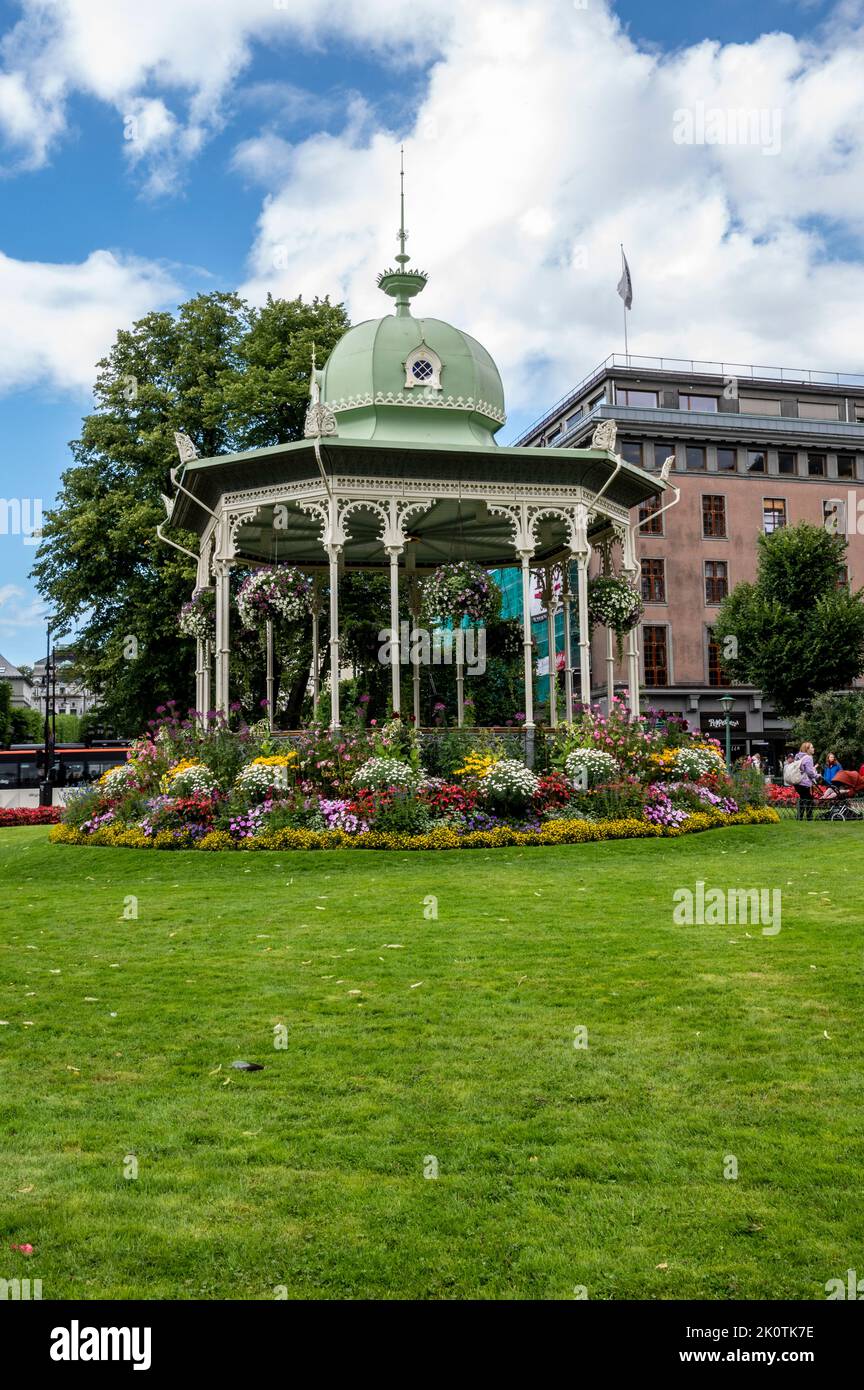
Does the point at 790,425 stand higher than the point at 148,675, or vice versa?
the point at 790,425

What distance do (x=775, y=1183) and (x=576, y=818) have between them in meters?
13.2

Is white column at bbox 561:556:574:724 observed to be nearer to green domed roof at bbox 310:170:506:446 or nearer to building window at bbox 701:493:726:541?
green domed roof at bbox 310:170:506:446

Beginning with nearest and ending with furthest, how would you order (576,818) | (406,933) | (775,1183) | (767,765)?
1. (775,1183)
2. (406,933)
3. (576,818)
4. (767,765)

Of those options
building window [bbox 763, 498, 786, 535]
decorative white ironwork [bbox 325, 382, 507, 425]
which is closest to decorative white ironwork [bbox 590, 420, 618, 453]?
decorative white ironwork [bbox 325, 382, 507, 425]

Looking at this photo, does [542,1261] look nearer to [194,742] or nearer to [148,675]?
[194,742]

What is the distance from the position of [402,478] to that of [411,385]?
213 cm

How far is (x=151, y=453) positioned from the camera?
30.9 m

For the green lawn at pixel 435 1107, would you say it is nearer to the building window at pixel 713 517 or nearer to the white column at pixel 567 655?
the white column at pixel 567 655

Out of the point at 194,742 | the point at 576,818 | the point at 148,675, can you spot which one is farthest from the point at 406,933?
the point at 148,675

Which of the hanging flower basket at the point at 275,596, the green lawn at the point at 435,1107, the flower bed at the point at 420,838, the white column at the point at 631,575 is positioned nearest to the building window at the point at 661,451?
the white column at the point at 631,575

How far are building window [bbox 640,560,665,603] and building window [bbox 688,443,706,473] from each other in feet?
18.1

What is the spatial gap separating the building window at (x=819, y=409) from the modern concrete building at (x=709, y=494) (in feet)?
6.12

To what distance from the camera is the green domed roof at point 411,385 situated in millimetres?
19312

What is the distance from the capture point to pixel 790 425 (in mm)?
59469
